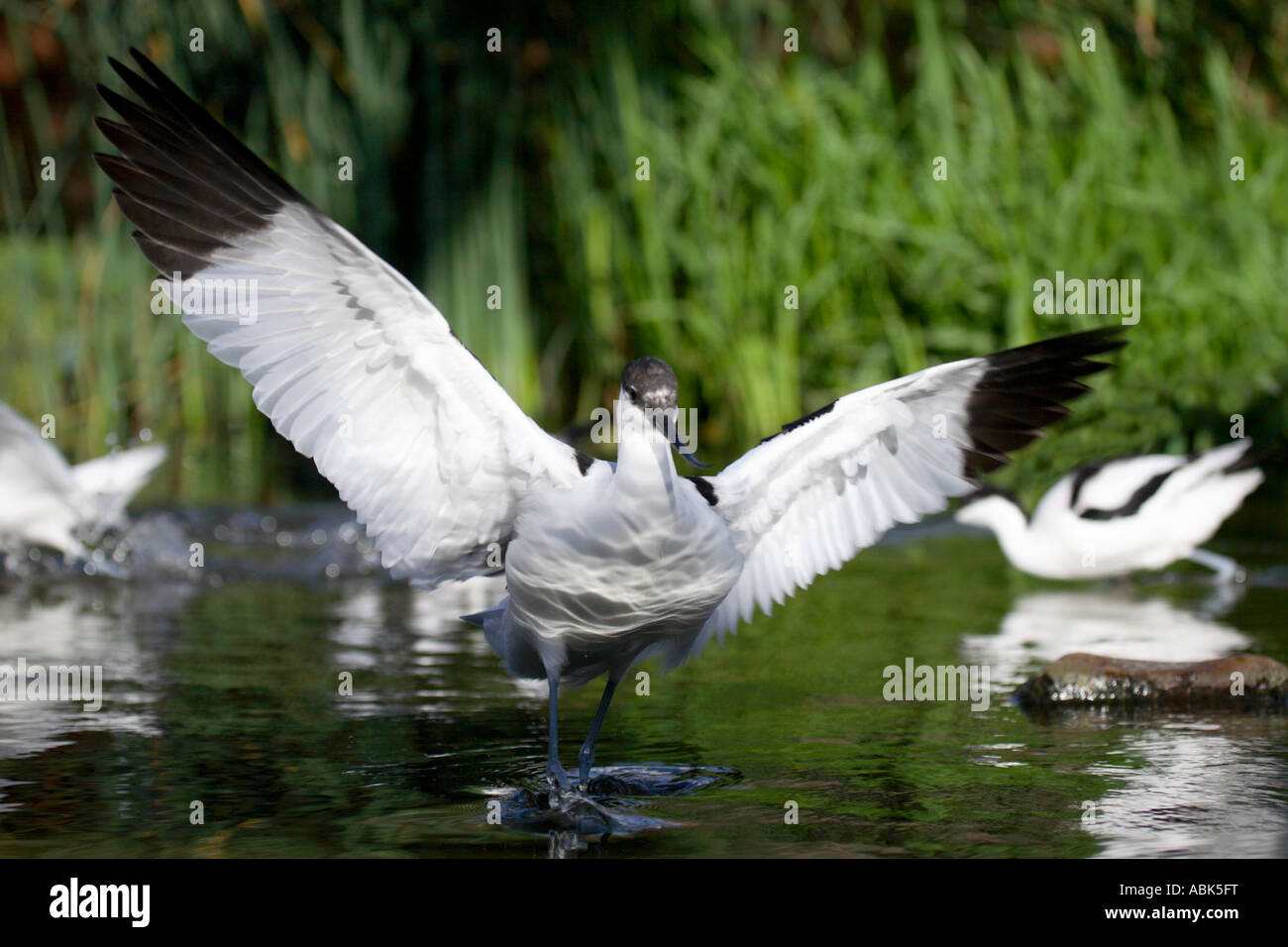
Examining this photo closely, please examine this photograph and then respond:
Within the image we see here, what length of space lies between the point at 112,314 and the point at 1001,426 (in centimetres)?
697

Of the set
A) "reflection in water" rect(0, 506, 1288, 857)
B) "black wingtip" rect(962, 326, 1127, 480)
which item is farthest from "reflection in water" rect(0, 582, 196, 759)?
"black wingtip" rect(962, 326, 1127, 480)

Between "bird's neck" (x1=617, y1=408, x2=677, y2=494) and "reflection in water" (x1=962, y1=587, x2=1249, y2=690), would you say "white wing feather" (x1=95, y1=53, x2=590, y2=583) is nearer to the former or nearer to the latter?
"bird's neck" (x1=617, y1=408, x2=677, y2=494)

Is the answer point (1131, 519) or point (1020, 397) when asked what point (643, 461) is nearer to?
point (1020, 397)

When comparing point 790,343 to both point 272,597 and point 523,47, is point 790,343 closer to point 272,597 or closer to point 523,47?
A: point 523,47

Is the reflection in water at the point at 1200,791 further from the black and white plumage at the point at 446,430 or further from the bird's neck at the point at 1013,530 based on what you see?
the bird's neck at the point at 1013,530

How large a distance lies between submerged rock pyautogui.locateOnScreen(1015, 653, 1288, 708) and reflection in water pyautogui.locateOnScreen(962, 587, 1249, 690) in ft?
1.01

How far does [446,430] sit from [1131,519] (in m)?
4.13

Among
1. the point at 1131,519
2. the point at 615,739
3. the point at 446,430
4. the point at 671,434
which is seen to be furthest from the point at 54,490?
the point at 1131,519

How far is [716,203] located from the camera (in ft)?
38.2

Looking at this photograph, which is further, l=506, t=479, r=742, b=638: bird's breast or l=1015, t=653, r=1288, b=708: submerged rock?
l=1015, t=653, r=1288, b=708: submerged rock

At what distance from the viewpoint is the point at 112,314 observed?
35.1 feet

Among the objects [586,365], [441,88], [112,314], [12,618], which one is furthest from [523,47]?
[12,618]

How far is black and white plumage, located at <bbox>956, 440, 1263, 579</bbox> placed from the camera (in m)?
7.77

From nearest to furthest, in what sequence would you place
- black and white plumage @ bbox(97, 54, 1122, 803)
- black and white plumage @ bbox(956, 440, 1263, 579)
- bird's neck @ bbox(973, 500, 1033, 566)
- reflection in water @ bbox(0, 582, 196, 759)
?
black and white plumage @ bbox(97, 54, 1122, 803), reflection in water @ bbox(0, 582, 196, 759), black and white plumage @ bbox(956, 440, 1263, 579), bird's neck @ bbox(973, 500, 1033, 566)
